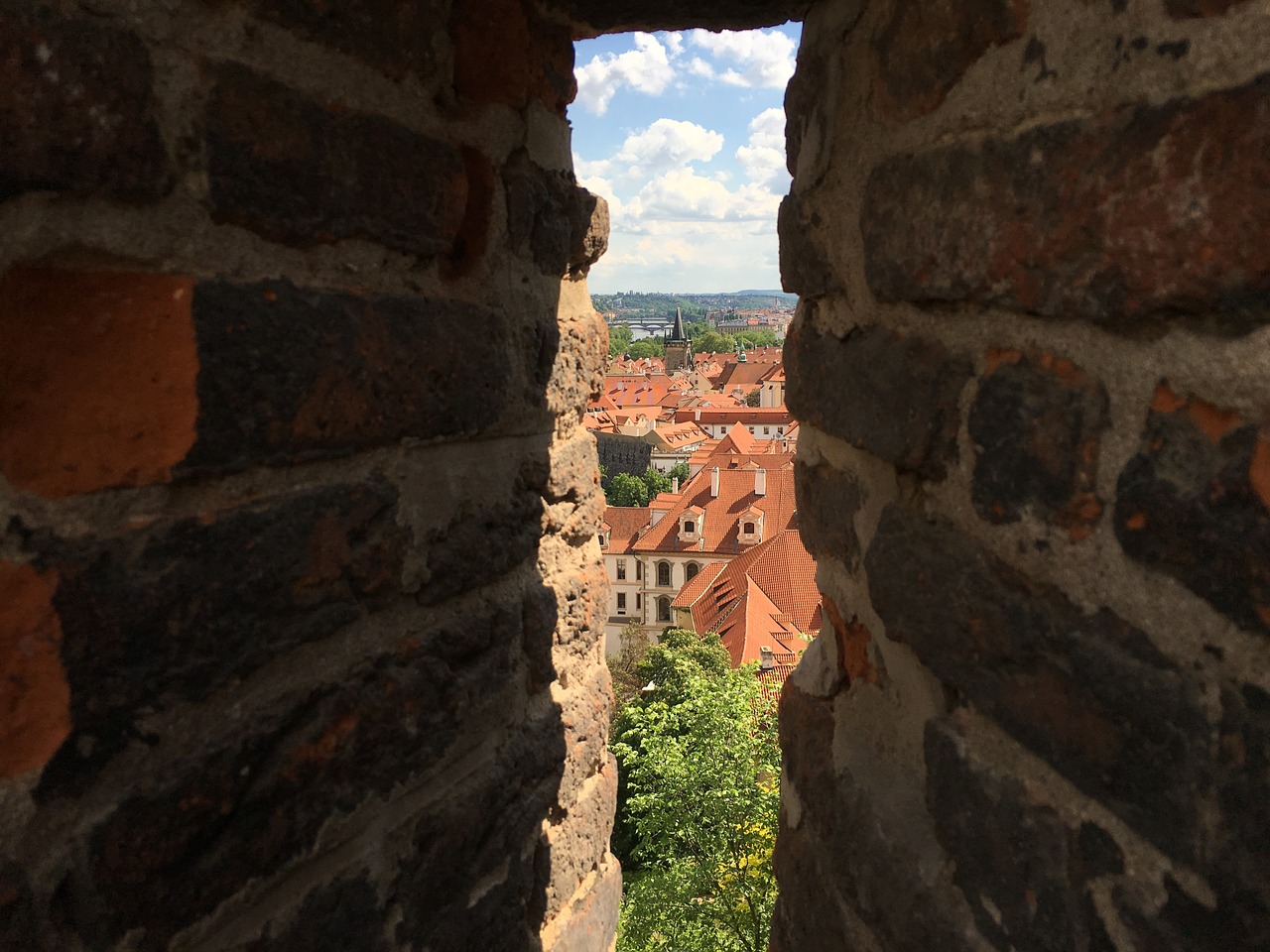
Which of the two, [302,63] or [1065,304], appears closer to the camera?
[1065,304]

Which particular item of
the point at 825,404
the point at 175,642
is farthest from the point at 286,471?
the point at 825,404

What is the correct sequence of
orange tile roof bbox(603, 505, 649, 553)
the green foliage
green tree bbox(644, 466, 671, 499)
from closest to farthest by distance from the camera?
the green foliage → orange tile roof bbox(603, 505, 649, 553) → green tree bbox(644, 466, 671, 499)

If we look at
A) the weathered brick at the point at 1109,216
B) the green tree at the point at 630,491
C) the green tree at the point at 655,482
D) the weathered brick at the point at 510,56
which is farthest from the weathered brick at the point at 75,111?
the green tree at the point at 655,482

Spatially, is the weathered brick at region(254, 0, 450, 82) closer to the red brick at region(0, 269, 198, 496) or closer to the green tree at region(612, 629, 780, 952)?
the red brick at region(0, 269, 198, 496)

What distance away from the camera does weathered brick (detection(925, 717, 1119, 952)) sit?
732 millimetres

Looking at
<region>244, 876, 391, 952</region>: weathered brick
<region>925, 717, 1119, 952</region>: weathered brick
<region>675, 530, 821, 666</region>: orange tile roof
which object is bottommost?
<region>675, 530, 821, 666</region>: orange tile roof

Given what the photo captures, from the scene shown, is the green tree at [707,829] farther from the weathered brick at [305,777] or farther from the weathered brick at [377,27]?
the weathered brick at [377,27]

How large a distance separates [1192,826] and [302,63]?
3.07ft

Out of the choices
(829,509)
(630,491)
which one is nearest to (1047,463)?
(829,509)

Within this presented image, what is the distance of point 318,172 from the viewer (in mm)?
868

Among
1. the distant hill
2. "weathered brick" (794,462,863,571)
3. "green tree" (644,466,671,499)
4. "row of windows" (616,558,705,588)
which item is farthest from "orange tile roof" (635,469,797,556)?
the distant hill

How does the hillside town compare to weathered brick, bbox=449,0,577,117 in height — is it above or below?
below

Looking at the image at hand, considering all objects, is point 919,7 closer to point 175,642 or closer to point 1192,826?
point 1192,826

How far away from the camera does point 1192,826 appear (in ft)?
2.04
